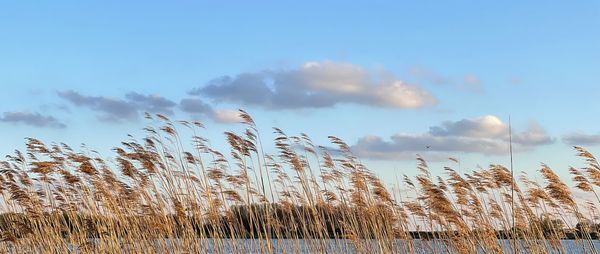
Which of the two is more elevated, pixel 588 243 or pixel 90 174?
pixel 90 174

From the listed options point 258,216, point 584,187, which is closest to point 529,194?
point 584,187

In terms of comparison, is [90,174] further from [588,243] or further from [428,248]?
[588,243]

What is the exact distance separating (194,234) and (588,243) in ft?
11.3

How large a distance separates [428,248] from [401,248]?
32cm

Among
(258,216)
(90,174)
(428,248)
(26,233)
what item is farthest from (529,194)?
(26,233)

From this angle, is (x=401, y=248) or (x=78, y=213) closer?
(x=401, y=248)

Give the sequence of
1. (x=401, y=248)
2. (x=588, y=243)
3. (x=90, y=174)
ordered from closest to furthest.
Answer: (x=588, y=243)
(x=401, y=248)
(x=90, y=174)

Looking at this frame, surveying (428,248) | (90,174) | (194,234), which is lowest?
(428,248)

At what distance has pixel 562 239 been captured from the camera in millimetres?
6352

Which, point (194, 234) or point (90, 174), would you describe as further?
point (90, 174)

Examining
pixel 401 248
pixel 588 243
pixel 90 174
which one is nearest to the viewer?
pixel 588 243

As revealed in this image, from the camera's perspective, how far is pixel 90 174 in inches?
279

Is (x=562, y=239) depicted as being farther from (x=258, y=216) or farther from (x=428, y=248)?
(x=258, y=216)

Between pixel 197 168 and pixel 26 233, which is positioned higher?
pixel 197 168
